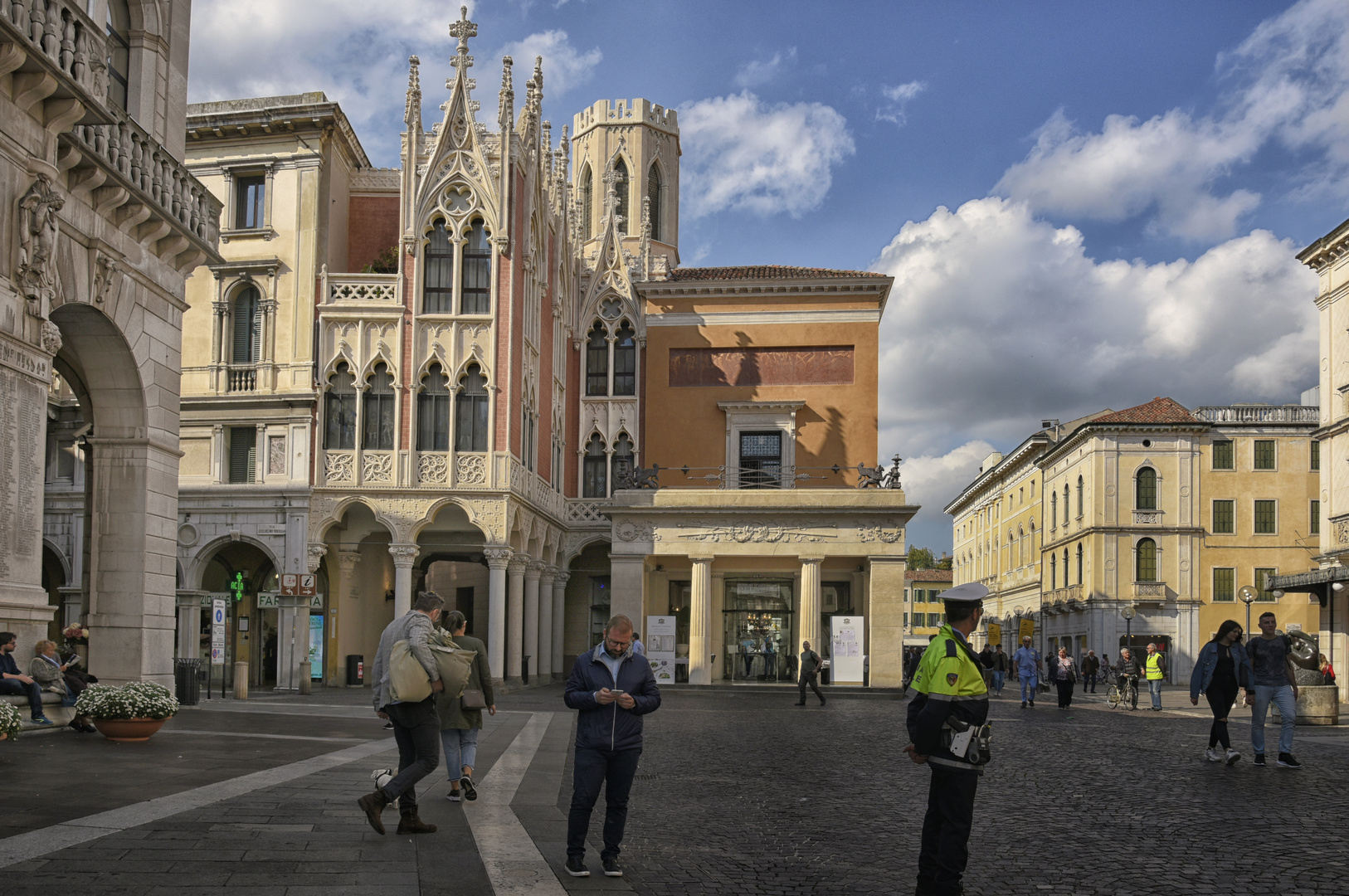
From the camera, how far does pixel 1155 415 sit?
58.2 m

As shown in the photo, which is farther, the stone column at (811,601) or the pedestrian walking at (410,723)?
the stone column at (811,601)

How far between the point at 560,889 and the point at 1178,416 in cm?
5662

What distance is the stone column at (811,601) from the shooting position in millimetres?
35219

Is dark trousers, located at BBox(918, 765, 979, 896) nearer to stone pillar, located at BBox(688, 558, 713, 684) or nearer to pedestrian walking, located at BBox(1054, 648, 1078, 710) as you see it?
pedestrian walking, located at BBox(1054, 648, 1078, 710)

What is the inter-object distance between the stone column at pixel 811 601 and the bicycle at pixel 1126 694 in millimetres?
7983

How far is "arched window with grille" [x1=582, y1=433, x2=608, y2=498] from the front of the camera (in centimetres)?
4338

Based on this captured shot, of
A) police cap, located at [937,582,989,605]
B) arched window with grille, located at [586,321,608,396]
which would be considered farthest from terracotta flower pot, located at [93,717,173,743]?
arched window with grille, located at [586,321,608,396]

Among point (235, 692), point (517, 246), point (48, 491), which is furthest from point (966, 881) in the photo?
point (48, 491)

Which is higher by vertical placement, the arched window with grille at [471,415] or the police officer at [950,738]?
the arched window with grille at [471,415]

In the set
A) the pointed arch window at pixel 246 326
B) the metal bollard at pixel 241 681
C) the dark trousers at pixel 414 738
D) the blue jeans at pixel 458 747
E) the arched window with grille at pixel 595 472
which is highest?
the pointed arch window at pixel 246 326

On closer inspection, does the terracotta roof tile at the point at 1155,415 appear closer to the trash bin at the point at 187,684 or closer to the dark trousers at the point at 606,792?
the trash bin at the point at 187,684

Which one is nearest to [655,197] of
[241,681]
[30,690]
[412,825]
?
[241,681]

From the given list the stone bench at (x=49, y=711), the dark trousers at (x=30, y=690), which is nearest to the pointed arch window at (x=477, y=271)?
the stone bench at (x=49, y=711)

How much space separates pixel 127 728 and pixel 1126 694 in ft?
81.6
